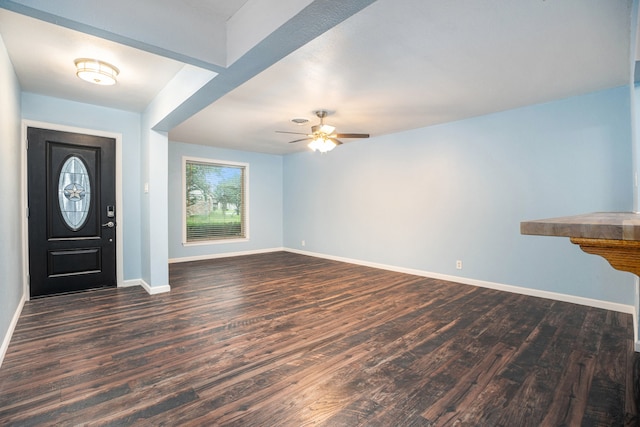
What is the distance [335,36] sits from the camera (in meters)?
2.32

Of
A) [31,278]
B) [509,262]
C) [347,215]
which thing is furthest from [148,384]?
[347,215]

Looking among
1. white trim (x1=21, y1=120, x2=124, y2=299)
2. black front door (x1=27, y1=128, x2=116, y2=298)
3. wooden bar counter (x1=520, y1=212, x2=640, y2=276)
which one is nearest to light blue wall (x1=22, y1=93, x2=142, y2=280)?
white trim (x1=21, y1=120, x2=124, y2=299)

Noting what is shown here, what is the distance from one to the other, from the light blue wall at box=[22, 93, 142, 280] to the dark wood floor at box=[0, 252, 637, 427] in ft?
2.51

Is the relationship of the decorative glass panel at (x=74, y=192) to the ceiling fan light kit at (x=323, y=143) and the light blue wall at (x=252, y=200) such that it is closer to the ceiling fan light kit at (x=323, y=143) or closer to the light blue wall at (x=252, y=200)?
the light blue wall at (x=252, y=200)

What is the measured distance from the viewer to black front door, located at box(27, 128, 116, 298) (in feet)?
12.3

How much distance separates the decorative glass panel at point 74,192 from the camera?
13.0ft

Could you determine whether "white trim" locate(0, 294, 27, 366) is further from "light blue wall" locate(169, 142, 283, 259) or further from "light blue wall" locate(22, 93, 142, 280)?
"light blue wall" locate(169, 142, 283, 259)

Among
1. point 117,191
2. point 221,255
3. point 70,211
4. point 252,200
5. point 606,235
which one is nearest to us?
point 606,235

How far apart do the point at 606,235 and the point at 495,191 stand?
4.00 m

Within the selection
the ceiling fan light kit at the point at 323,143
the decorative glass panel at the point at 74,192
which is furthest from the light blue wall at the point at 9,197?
the ceiling fan light kit at the point at 323,143

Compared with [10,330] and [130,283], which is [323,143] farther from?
[10,330]

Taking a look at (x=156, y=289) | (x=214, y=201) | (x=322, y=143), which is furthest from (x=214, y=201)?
(x=322, y=143)

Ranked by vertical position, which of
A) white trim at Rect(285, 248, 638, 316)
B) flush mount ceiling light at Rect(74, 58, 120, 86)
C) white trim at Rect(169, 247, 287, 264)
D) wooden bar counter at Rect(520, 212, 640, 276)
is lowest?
white trim at Rect(285, 248, 638, 316)

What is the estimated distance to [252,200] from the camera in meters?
7.45
